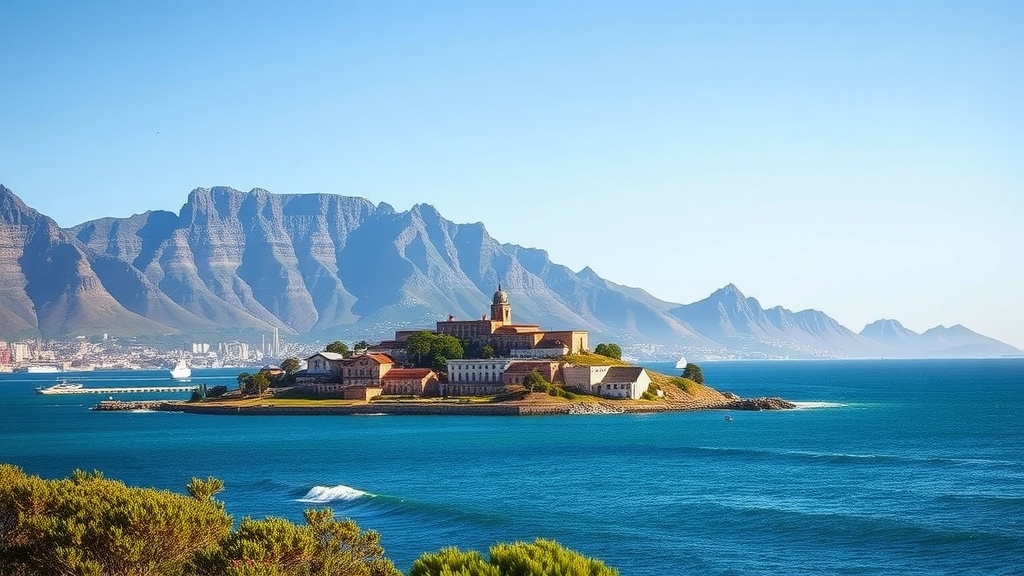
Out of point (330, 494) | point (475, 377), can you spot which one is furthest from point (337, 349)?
point (330, 494)

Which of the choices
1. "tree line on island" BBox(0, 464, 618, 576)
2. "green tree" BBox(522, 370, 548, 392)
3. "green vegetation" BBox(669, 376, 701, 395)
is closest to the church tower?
"green vegetation" BBox(669, 376, 701, 395)

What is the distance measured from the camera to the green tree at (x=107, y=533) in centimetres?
2895

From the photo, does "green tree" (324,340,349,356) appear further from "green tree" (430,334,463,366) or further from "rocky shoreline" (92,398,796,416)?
"rocky shoreline" (92,398,796,416)

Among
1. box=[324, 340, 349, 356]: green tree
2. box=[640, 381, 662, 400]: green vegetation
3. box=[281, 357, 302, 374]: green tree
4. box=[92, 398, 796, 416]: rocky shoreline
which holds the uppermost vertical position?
box=[324, 340, 349, 356]: green tree

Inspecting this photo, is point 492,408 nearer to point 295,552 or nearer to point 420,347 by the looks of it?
point 420,347

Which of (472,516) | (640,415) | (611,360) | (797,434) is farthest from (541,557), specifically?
(611,360)

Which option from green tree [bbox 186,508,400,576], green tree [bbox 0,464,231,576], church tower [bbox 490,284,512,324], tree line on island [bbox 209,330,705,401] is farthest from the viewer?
church tower [bbox 490,284,512,324]

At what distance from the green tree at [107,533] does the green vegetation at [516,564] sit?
7141 millimetres

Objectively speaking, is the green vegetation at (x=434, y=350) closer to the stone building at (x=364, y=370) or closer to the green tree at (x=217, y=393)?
the stone building at (x=364, y=370)

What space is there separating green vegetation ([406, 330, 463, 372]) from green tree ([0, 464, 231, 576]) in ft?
361

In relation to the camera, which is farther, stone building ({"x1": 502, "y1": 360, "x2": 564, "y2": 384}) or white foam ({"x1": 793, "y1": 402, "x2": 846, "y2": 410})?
white foam ({"x1": 793, "y1": 402, "x2": 846, "y2": 410})

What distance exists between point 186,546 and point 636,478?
42.5 metres

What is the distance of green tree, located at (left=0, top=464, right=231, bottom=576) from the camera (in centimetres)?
2895

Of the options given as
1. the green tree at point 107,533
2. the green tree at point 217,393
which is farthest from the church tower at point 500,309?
the green tree at point 107,533
